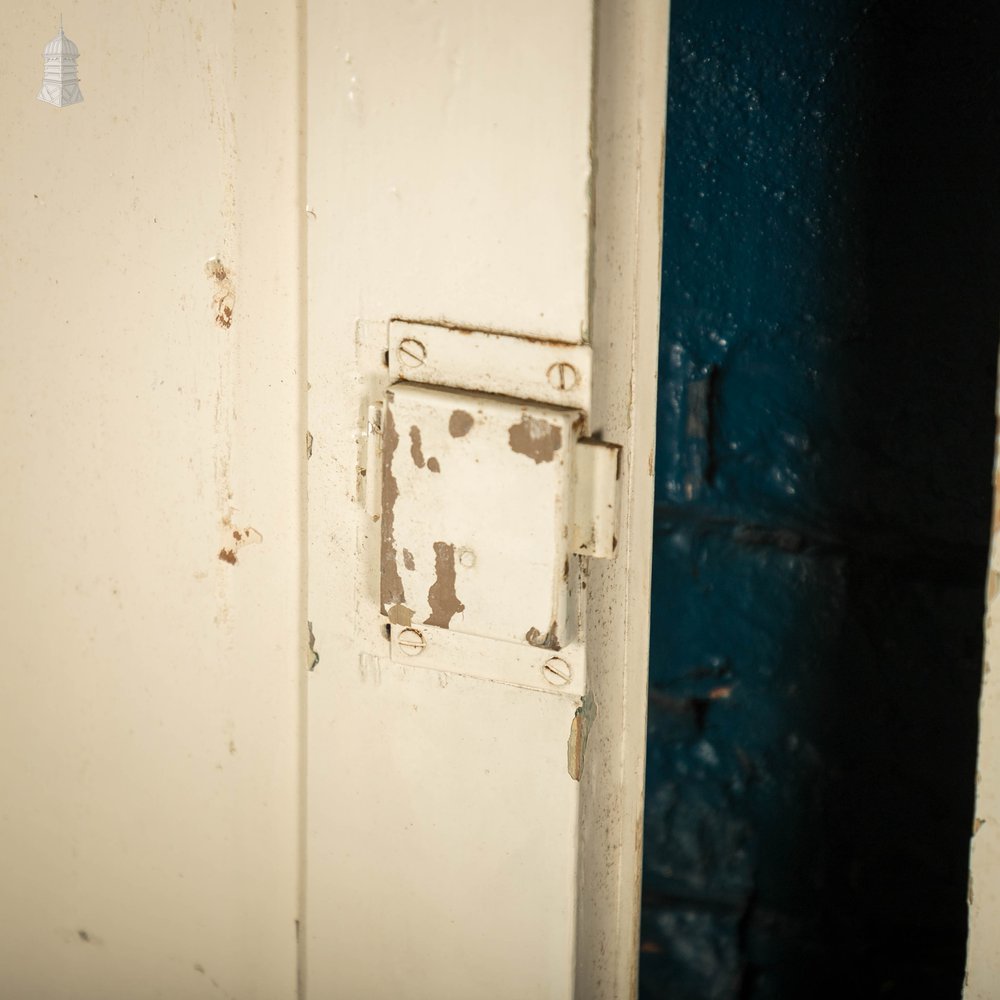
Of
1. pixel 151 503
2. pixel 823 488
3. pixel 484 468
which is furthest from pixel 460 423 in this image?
pixel 823 488

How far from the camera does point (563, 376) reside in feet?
1.90

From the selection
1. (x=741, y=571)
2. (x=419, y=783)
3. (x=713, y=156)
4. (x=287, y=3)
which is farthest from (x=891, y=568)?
(x=287, y=3)

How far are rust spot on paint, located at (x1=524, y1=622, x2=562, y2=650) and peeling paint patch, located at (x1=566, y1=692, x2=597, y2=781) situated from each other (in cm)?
4

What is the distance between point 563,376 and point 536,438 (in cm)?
3

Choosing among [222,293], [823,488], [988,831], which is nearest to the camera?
[988,831]

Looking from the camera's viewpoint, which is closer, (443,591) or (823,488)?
(443,591)

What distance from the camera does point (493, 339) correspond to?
59 centimetres

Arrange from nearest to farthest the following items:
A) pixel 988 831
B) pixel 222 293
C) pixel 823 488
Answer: pixel 988 831
pixel 222 293
pixel 823 488

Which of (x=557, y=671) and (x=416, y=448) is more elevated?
(x=416, y=448)

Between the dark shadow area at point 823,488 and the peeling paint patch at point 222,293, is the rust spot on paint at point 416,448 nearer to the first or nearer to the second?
the peeling paint patch at point 222,293

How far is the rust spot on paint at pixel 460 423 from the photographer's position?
583mm

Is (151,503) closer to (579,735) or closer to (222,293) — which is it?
(222,293)

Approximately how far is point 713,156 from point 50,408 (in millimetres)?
487

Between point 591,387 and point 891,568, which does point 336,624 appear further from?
point 891,568
